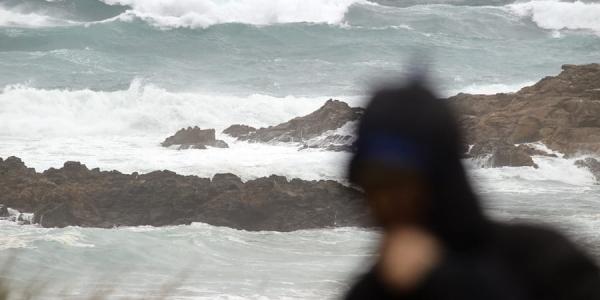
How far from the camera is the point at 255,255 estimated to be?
448 inches

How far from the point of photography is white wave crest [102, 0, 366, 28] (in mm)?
43500

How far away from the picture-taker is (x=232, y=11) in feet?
150

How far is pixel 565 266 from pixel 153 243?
10.7m

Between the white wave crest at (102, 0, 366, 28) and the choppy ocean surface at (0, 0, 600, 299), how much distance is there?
0.28ft

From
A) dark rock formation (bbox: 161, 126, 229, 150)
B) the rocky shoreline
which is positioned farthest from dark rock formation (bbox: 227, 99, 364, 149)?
the rocky shoreline

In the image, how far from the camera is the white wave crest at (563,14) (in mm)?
49750

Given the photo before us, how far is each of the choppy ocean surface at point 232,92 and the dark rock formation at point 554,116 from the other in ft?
2.46

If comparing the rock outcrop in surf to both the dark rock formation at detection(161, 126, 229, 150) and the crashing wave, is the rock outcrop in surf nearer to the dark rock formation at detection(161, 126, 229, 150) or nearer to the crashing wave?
the dark rock formation at detection(161, 126, 229, 150)

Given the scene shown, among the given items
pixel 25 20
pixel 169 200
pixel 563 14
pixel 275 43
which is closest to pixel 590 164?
pixel 169 200

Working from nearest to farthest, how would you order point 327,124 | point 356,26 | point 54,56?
point 327,124 → point 54,56 → point 356,26

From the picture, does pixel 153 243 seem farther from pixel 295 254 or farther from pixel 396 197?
pixel 396 197

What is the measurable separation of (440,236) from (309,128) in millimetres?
19674

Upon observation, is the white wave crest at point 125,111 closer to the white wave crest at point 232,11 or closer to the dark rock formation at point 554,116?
the dark rock formation at point 554,116

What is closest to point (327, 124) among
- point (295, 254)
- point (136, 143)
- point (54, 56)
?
point (136, 143)
